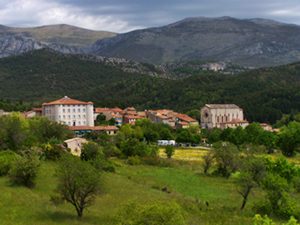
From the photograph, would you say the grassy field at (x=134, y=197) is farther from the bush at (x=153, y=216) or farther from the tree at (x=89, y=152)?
the tree at (x=89, y=152)

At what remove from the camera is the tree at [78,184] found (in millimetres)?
35000

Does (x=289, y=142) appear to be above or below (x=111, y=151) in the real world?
below

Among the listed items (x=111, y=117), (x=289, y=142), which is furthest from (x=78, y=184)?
(x=111, y=117)

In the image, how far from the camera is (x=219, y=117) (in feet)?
486

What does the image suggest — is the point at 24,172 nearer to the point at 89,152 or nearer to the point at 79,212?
the point at 79,212

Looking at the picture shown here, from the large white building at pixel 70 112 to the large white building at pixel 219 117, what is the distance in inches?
1516

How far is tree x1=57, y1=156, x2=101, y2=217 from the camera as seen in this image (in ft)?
115

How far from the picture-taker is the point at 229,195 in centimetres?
5047

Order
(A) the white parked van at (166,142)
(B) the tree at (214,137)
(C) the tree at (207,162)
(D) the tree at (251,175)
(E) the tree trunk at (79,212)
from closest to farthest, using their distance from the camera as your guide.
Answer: (E) the tree trunk at (79,212), (D) the tree at (251,175), (C) the tree at (207,162), (A) the white parked van at (166,142), (B) the tree at (214,137)

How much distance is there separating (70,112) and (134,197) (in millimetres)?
84247

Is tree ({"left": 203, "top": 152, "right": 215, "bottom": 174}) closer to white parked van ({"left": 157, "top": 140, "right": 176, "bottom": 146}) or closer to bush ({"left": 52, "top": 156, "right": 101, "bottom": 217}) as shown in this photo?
bush ({"left": 52, "top": 156, "right": 101, "bottom": 217})

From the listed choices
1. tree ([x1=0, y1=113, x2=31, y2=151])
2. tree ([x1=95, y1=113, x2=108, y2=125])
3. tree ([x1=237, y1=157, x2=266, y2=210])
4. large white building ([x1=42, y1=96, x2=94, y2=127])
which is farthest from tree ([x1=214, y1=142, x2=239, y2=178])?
large white building ([x1=42, y1=96, x2=94, y2=127])

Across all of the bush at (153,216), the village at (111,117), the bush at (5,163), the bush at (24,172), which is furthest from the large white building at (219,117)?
the bush at (153,216)

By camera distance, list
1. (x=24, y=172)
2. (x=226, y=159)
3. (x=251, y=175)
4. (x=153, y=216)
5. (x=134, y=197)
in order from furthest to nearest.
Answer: (x=226, y=159), (x=251, y=175), (x=24, y=172), (x=134, y=197), (x=153, y=216)
